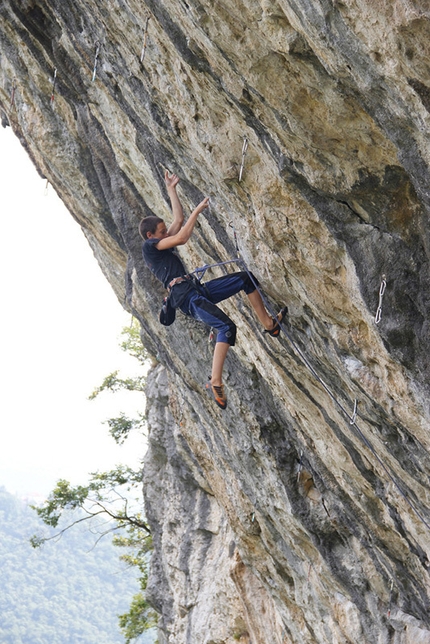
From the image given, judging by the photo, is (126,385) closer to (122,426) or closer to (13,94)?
(122,426)

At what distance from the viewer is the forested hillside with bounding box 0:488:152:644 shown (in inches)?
3255

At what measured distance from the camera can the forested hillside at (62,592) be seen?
8269 centimetres

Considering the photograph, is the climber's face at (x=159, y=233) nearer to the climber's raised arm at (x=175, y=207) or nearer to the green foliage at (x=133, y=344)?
the climber's raised arm at (x=175, y=207)

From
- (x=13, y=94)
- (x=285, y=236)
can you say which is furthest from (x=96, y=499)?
(x=285, y=236)

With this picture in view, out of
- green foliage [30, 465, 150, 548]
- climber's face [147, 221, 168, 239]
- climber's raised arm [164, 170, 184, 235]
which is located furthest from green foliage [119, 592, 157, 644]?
climber's raised arm [164, 170, 184, 235]

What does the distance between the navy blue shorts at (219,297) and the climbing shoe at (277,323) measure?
0.33m

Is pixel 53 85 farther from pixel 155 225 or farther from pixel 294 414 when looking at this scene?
pixel 294 414

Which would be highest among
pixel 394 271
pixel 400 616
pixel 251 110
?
pixel 251 110

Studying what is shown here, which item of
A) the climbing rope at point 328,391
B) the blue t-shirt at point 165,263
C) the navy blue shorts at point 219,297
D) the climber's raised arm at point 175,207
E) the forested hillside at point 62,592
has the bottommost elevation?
the forested hillside at point 62,592

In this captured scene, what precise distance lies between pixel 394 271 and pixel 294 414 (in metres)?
3.72

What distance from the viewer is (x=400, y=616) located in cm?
736

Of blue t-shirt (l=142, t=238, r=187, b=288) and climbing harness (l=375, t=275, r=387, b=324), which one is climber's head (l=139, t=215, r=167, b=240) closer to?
blue t-shirt (l=142, t=238, r=187, b=288)

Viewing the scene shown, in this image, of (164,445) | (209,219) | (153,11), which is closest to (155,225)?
(209,219)

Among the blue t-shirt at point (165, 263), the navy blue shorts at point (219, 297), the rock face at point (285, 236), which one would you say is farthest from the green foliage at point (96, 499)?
the navy blue shorts at point (219, 297)
